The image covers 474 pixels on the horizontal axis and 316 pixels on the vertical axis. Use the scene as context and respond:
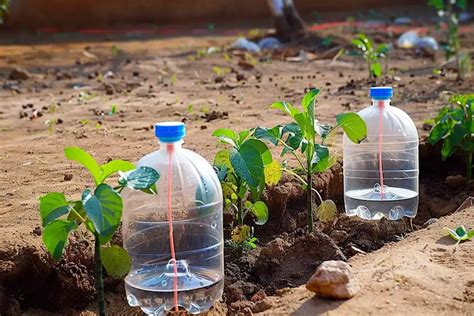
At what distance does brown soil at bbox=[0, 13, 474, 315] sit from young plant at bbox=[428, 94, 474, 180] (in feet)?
0.99

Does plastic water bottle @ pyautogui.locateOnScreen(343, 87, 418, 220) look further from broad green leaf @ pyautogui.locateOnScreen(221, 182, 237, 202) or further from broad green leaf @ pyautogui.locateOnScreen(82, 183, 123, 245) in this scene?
broad green leaf @ pyautogui.locateOnScreen(82, 183, 123, 245)

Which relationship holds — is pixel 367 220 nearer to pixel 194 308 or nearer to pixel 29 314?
pixel 194 308

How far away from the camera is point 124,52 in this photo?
1159 centimetres

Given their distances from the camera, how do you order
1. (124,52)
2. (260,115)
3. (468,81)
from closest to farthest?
1. (260,115)
2. (468,81)
3. (124,52)

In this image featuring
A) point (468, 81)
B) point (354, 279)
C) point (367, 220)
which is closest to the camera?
point (354, 279)

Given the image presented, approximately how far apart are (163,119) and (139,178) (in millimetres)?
3778

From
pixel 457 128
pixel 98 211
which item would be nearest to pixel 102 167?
pixel 98 211

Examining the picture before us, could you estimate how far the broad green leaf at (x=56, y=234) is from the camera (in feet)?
9.87

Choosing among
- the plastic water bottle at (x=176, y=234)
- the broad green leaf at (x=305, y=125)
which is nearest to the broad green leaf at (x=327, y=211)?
the broad green leaf at (x=305, y=125)

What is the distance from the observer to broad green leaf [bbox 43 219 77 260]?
9.87 ft

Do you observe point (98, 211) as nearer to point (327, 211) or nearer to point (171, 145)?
point (171, 145)

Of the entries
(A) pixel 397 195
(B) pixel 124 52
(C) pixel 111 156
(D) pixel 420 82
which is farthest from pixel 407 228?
(B) pixel 124 52

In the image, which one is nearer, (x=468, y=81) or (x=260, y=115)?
(x=260, y=115)

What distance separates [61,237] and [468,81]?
6.17 metres
